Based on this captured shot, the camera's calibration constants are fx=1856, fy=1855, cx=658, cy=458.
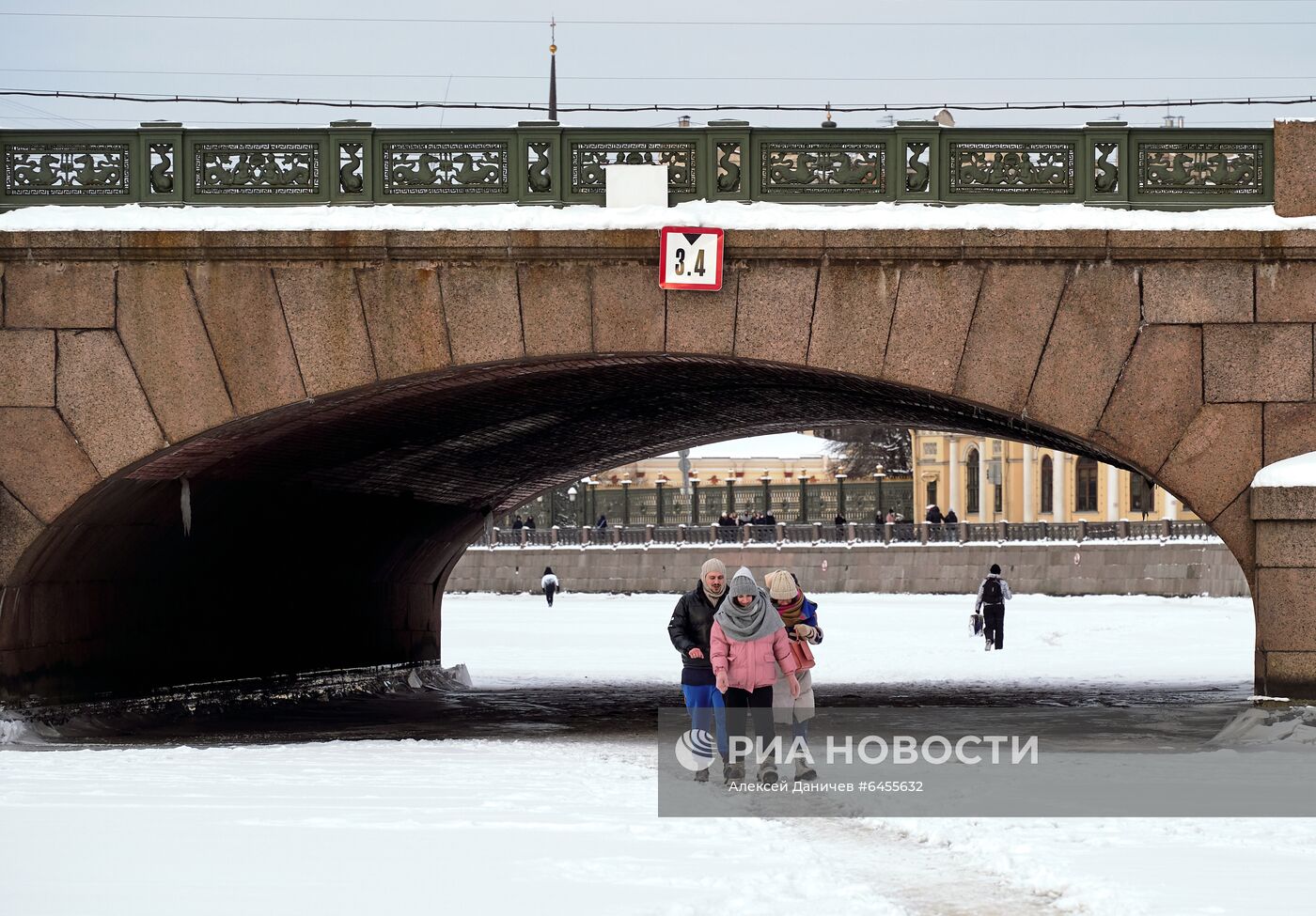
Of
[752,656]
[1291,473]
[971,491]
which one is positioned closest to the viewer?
[752,656]

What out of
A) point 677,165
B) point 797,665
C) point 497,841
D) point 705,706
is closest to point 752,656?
point 797,665

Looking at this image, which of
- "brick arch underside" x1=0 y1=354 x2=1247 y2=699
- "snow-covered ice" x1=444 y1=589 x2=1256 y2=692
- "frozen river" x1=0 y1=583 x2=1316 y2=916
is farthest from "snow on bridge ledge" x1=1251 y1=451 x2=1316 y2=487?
"snow-covered ice" x1=444 y1=589 x2=1256 y2=692

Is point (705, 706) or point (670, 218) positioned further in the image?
point (670, 218)

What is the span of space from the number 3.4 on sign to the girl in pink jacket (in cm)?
313

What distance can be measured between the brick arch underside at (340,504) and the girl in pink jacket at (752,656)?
10.8ft

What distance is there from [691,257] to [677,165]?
882 mm

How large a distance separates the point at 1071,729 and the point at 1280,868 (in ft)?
23.7

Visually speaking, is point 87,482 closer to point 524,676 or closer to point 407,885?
point 407,885

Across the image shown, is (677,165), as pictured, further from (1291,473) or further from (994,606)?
(994,606)

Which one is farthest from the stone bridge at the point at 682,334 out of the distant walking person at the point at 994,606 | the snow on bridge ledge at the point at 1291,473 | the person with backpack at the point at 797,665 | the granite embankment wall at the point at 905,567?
the granite embankment wall at the point at 905,567

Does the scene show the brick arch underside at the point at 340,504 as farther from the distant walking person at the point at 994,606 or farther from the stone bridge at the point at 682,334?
the distant walking person at the point at 994,606

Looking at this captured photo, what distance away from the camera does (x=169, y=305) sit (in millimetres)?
12992

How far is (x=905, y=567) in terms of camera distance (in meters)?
51.1

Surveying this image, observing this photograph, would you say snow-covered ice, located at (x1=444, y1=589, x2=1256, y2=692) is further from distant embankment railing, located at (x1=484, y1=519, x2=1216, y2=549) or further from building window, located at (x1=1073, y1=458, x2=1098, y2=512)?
building window, located at (x1=1073, y1=458, x2=1098, y2=512)
